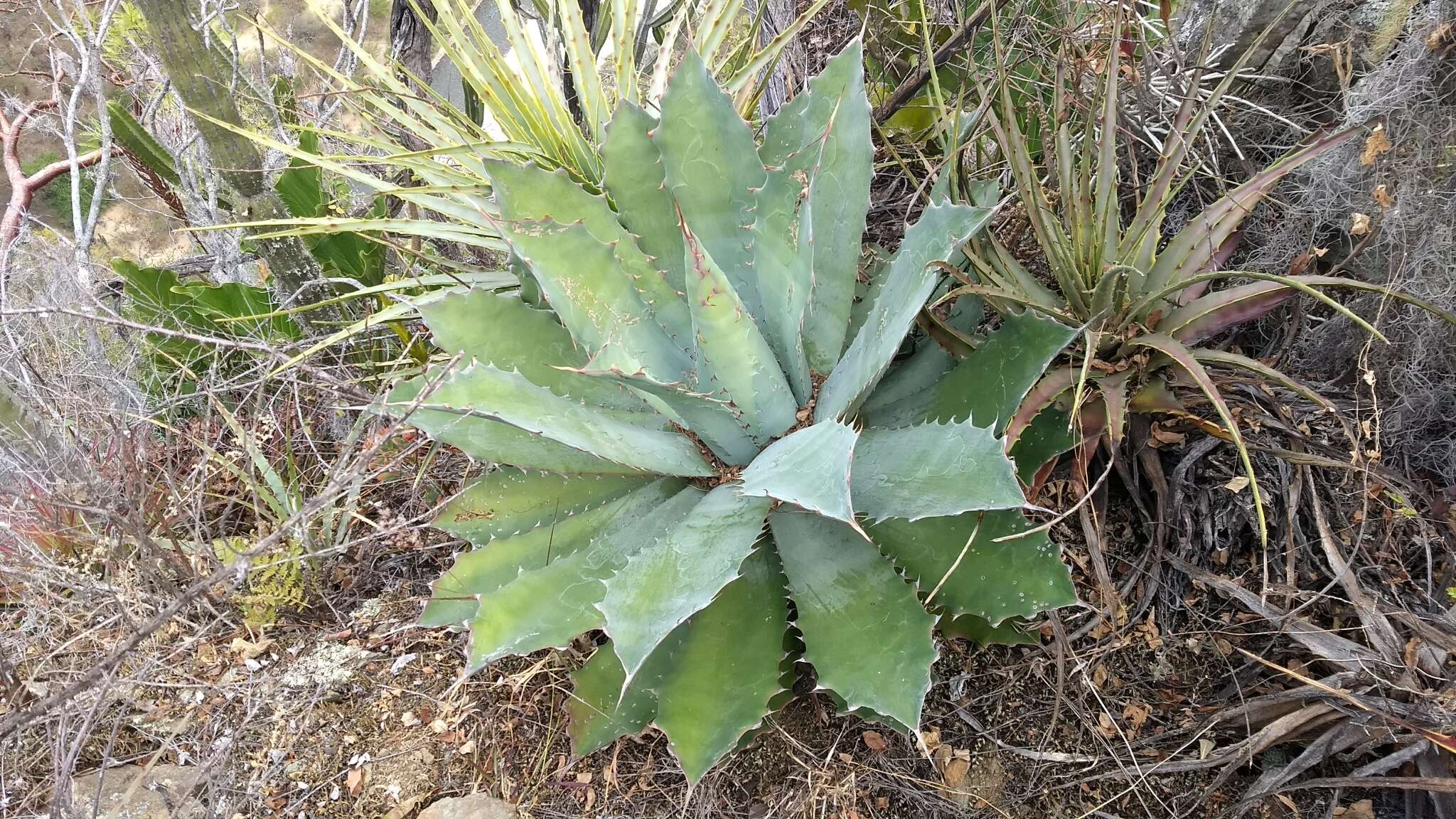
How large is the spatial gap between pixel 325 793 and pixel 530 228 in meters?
1.04

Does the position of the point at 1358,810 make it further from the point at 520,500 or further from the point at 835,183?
the point at 520,500

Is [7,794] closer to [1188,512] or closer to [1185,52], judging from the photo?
[1188,512]

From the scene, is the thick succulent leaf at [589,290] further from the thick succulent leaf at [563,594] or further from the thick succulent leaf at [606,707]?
the thick succulent leaf at [606,707]

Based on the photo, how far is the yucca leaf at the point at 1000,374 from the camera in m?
1.09

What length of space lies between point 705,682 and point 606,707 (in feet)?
0.62

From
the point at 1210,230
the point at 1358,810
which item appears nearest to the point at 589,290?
the point at 1210,230

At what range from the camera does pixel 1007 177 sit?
5.32ft

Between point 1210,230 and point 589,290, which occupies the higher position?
point 589,290

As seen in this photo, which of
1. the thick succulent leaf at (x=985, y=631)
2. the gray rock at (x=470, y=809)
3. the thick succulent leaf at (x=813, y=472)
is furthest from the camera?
the gray rock at (x=470, y=809)

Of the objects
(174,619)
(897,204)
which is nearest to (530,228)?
(897,204)

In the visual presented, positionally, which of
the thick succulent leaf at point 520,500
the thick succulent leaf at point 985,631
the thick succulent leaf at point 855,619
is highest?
the thick succulent leaf at point 520,500

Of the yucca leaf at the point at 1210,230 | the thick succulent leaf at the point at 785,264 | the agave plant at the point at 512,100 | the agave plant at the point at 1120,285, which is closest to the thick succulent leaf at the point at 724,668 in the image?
the thick succulent leaf at the point at 785,264

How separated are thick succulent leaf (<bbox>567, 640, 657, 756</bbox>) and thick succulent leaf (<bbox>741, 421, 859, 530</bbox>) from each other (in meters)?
0.37

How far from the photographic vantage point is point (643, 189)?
4.59ft
